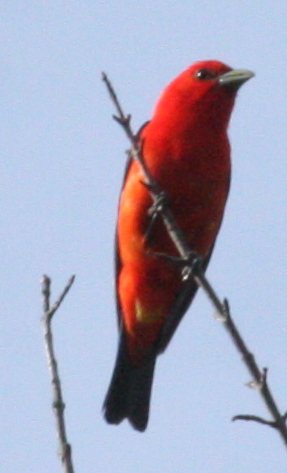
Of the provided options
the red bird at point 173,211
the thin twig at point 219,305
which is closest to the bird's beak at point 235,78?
Result: the red bird at point 173,211

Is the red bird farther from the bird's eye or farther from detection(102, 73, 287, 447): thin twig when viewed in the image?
detection(102, 73, 287, 447): thin twig

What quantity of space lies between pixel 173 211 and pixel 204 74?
4.45 ft

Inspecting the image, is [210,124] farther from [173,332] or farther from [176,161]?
[173,332]

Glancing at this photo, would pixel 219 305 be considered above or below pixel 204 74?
below

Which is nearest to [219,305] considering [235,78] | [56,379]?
[56,379]

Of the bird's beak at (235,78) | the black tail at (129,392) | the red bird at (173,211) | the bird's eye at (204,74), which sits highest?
the bird's eye at (204,74)

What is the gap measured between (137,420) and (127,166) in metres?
1.83

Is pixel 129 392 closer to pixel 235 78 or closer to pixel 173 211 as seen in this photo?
pixel 173 211

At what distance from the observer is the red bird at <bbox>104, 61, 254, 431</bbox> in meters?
6.67

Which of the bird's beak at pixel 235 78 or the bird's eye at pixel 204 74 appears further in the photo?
the bird's eye at pixel 204 74

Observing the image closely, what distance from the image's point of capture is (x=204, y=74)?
24.6 ft

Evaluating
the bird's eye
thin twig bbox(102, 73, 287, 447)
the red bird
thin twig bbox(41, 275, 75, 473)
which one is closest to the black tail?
the red bird

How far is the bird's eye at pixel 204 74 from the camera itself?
748cm

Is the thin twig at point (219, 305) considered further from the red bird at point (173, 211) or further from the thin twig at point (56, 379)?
the red bird at point (173, 211)
